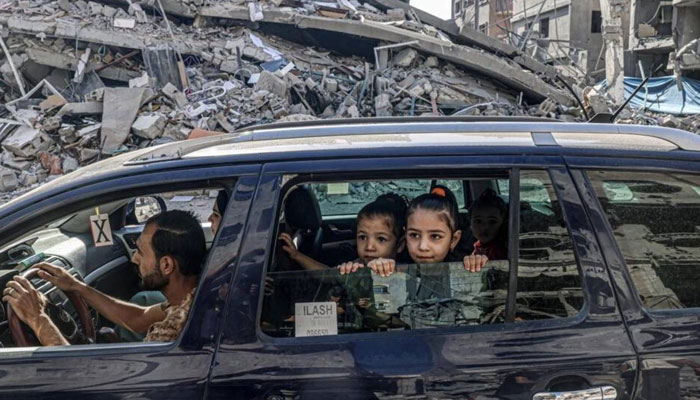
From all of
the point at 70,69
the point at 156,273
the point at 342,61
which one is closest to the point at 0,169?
the point at 70,69

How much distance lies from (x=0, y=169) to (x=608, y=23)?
69.4ft

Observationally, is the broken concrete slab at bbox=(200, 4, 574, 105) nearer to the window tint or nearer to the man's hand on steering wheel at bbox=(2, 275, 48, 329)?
the window tint

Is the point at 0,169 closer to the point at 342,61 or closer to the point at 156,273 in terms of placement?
the point at 342,61

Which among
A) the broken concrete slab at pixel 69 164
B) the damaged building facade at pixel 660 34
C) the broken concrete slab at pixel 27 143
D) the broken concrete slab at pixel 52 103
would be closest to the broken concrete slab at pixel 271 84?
the broken concrete slab at pixel 69 164

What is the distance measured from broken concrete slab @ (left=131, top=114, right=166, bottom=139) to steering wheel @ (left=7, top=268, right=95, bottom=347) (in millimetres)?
10453

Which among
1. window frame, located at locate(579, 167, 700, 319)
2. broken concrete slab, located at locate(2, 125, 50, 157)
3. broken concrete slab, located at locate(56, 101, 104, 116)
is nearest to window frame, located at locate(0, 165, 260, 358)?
window frame, located at locate(579, 167, 700, 319)

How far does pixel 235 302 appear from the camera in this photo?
177 centimetres

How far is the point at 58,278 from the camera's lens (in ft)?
7.63

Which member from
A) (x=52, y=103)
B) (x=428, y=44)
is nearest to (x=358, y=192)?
(x=52, y=103)

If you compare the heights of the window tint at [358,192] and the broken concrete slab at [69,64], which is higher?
the broken concrete slab at [69,64]

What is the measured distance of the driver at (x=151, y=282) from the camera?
207 cm

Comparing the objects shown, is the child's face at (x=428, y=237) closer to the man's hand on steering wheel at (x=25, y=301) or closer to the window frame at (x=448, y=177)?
the window frame at (x=448, y=177)

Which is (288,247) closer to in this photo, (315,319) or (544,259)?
(315,319)

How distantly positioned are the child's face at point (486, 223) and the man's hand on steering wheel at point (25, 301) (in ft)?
5.43
